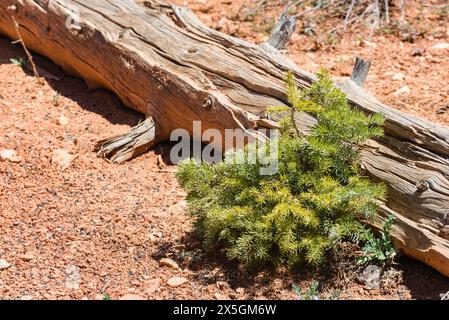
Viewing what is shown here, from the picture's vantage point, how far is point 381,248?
A: 12.4 feet

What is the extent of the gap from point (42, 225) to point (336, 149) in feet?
5.98

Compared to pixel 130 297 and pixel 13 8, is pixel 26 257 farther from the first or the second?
pixel 13 8

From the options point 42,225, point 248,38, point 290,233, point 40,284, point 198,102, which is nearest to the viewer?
point 290,233

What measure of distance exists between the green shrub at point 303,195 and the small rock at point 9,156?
159cm

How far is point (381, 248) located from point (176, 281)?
42.8 inches

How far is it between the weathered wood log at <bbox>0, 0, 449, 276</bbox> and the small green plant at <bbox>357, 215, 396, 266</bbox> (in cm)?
6

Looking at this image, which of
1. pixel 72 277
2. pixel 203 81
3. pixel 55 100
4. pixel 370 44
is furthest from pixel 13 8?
pixel 370 44

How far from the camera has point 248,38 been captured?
6.25 meters

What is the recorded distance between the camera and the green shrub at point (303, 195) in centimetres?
367

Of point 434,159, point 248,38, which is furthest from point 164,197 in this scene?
point 248,38

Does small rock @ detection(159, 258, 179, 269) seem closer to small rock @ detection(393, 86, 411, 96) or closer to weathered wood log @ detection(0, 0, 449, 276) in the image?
weathered wood log @ detection(0, 0, 449, 276)

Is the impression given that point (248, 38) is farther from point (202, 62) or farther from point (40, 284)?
point (40, 284)

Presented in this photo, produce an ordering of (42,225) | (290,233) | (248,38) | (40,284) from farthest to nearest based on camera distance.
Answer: (248,38)
(42,225)
(40,284)
(290,233)

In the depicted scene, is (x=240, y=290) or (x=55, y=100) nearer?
(x=240, y=290)
